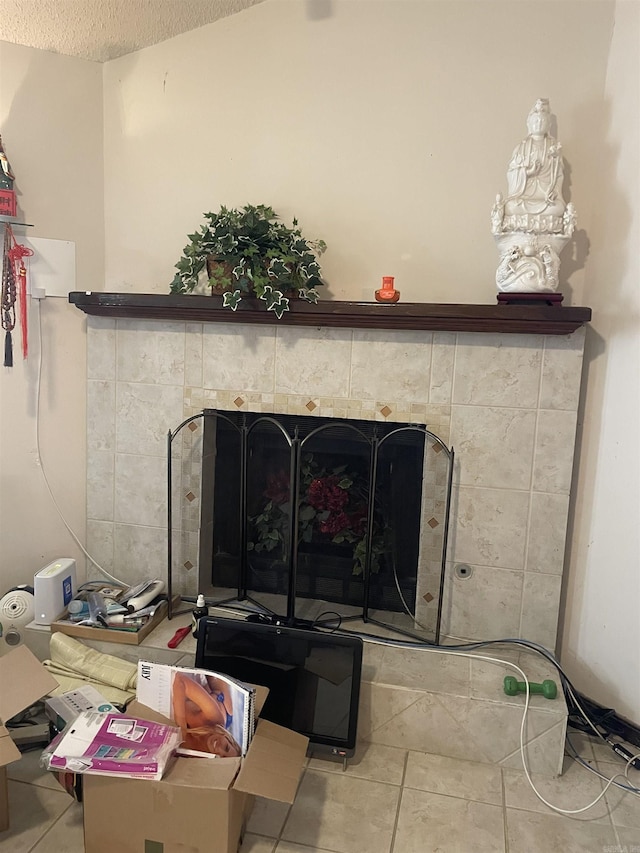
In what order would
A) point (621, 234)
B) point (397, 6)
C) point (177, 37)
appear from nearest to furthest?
point (621, 234) < point (397, 6) < point (177, 37)

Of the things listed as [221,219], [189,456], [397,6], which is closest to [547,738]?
[189,456]

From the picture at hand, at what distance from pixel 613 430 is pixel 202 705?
1403mm

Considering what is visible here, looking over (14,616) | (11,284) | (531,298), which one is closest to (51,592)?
(14,616)

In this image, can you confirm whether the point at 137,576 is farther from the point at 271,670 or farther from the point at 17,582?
the point at 271,670

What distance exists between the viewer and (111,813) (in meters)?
1.38

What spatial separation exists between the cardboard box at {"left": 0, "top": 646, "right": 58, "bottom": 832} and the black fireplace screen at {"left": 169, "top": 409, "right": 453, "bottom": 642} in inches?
25.1

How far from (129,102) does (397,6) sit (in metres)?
0.96

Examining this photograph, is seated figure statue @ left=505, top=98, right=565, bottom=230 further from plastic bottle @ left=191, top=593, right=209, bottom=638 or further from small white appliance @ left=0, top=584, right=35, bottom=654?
small white appliance @ left=0, top=584, right=35, bottom=654

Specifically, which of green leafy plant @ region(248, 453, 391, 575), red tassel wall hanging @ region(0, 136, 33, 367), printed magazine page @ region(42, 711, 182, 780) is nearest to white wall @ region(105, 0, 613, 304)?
red tassel wall hanging @ region(0, 136, 33, 367)

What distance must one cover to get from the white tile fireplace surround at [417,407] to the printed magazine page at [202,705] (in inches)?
26.0

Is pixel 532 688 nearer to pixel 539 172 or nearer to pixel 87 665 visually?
pixel 87 665

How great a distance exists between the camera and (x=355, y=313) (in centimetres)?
190

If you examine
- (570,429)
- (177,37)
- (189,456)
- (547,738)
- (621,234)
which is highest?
(177,37)

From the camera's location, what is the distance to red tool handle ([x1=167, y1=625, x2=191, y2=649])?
6.37ft
